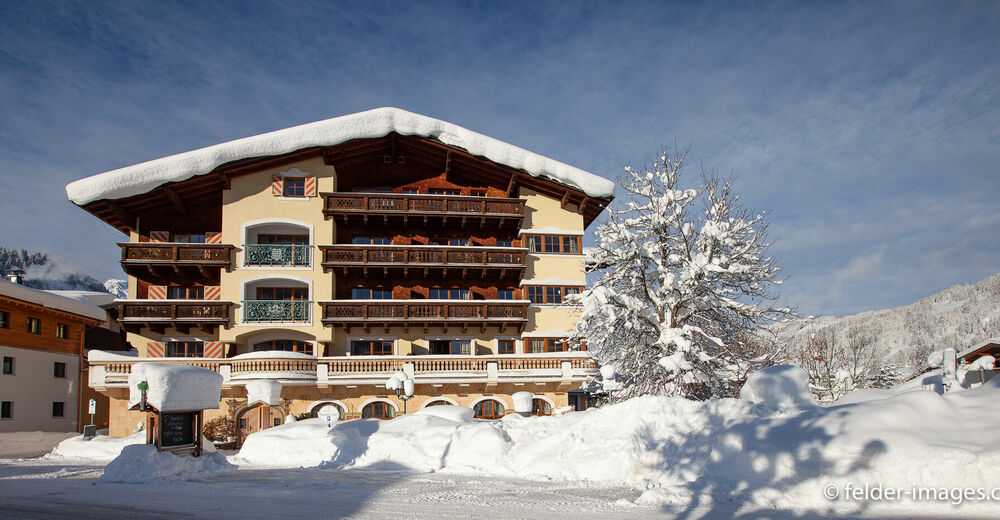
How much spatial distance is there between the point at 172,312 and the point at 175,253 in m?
2.77

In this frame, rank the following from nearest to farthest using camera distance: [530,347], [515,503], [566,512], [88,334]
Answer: [566,512] < [515,503] < [530,347] < [88,334]

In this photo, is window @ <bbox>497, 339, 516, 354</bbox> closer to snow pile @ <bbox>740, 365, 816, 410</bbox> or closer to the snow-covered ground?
the snow-covered ground

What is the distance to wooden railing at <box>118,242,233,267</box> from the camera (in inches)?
1182

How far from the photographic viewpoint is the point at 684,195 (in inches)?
891

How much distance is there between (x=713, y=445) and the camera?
40.8 feet

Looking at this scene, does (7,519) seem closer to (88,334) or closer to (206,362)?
(206,362)

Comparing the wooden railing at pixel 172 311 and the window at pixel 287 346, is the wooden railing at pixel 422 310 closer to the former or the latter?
the window at pixel 287 346

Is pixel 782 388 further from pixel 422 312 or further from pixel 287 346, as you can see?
pixel 287 346

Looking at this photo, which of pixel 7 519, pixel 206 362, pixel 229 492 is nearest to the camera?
pixel 7 519

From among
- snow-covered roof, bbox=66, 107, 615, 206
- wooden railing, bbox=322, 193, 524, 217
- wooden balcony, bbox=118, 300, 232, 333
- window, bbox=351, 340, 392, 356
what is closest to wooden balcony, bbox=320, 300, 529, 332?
window, bbox=351, 340, 392, 356

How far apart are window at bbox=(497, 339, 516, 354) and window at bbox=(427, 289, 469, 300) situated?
282 cm

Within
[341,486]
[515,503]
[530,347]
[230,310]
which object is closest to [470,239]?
[530,347]

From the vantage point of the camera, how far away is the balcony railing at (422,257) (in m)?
30.6

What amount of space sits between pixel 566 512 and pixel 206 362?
22813 mm
